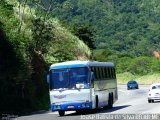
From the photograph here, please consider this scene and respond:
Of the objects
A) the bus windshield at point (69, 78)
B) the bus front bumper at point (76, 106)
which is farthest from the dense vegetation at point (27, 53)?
the bus front bumper at point (76, 106)

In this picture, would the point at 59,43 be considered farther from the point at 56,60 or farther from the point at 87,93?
the point at 87,93

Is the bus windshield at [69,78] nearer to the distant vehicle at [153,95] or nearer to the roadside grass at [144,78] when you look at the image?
the distant vehicle at [153,95]

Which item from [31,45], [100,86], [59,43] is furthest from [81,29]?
[100,86]

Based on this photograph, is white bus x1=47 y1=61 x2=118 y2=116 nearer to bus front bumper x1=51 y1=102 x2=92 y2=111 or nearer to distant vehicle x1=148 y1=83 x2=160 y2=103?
bus front bumper x1=51 y1=102 x2=92 y2=111

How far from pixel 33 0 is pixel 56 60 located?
6.09 meters

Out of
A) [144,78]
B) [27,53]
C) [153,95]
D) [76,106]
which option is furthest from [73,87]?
[144,78]

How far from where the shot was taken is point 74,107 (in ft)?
81.1

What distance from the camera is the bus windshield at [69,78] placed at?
24.9 metres

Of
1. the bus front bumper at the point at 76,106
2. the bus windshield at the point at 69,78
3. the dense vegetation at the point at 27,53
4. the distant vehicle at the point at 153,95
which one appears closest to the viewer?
the bus front bumper at the point at 76,106

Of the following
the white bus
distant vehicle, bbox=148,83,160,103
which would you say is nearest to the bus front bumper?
the white bus

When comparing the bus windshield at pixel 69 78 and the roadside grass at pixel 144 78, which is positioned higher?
the roadside grass at pixel 144 78

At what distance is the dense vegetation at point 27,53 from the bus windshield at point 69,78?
5.43 metres

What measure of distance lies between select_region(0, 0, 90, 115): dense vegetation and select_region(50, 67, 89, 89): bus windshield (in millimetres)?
5426

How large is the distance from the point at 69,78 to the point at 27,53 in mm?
12071
